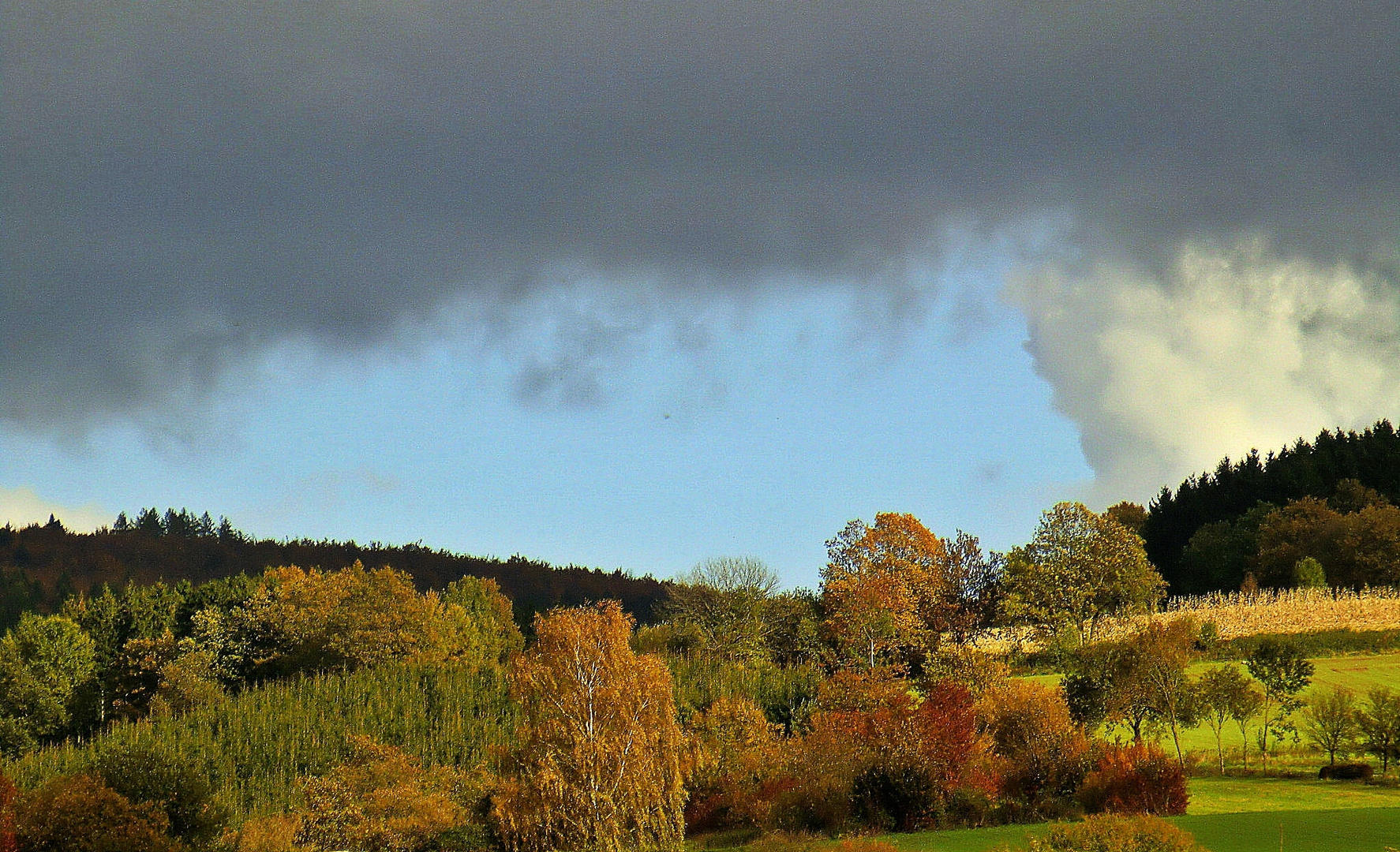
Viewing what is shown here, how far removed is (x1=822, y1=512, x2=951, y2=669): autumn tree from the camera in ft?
160

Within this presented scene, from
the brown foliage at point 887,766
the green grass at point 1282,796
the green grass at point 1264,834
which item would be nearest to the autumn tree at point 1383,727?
the green grass at point 1282,796

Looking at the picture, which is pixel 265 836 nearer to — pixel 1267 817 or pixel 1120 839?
pixel 1120 839

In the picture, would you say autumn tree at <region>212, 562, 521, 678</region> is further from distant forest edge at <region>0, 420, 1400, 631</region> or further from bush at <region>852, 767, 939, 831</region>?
bush at <region>852, 767, 939, 831</region>

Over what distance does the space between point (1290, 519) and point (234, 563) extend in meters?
132

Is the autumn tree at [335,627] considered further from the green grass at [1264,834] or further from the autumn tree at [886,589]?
the green grass at [1264,834]

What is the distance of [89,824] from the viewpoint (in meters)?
24.9

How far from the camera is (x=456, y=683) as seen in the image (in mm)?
54469

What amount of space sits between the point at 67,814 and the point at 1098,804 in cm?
2601

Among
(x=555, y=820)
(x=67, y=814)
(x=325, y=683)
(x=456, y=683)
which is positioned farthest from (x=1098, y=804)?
(x=325, y=683)

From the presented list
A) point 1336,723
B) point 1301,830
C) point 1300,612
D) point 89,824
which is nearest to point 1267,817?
point 1301,830

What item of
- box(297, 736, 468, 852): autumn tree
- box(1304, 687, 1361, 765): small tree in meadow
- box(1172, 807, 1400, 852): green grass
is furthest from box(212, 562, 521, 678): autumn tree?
box(1172, 807, 1400, 852): green grass

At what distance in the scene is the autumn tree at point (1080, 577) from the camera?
50625mm

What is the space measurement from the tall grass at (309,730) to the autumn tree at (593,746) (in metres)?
19.5

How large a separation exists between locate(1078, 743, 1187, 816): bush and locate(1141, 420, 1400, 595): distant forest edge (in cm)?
3833
